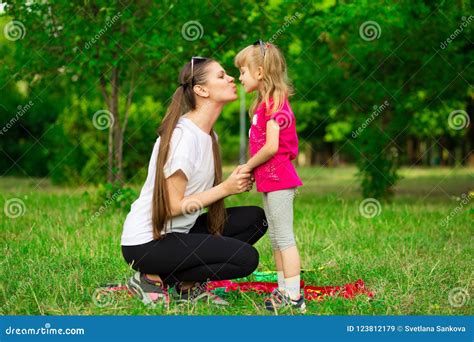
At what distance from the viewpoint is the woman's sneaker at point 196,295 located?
4.05 m

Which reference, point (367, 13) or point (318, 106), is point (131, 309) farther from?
point (318, 106)

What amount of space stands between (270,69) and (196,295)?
1.42 metres

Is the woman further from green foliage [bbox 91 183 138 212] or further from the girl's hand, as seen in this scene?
green foliage [bbox 91 183 138 212]

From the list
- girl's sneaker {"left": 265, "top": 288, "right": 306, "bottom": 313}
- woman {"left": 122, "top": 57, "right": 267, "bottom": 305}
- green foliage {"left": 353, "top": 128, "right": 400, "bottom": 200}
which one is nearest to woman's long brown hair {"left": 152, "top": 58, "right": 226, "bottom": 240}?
woman {"left": 122, "top": 57, "right": 267, "bottom": 305}

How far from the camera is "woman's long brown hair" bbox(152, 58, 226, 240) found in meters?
3.94

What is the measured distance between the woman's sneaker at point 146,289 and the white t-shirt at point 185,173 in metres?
0.23

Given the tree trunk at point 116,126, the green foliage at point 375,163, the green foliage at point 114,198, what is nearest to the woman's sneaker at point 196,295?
the green foliage at point 114,198

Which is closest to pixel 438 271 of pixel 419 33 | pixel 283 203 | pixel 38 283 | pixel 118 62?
pixel 283 203

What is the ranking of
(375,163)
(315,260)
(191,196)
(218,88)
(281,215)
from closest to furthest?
(281,215)
(191,196)
(218,88)
(315,260)
(375,163)

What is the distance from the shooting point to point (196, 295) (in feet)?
13.8

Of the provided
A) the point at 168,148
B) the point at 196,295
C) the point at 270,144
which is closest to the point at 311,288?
the point at 196,295

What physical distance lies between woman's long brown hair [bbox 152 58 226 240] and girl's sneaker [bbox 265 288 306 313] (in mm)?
583

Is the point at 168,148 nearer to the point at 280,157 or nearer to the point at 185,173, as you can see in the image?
the point at 185,173

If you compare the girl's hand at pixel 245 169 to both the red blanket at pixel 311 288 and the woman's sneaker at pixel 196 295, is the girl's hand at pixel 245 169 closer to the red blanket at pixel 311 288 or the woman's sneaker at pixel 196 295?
the woman's sneaker at pixel 196 295
